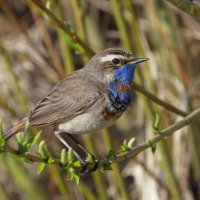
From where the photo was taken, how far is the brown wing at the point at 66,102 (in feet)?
11.5

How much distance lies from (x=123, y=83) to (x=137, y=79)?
0.75 metres

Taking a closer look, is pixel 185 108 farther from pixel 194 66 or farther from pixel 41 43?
pixel 41 43

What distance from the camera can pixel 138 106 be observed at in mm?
5668

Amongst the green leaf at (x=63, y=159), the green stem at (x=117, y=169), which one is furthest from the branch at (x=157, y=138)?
the green stem at (x=117, y=169)

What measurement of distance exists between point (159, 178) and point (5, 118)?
1.80m

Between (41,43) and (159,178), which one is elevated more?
(41,43)

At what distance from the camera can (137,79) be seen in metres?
4.24

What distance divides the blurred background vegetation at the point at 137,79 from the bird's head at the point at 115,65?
16cm

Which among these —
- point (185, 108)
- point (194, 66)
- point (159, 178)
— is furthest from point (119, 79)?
point (194, 66)

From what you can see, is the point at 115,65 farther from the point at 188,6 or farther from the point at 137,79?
the point at 188,6

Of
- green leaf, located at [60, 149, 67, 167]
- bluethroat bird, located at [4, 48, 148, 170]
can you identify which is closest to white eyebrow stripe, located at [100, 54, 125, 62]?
bluethroat bird, located at [4, 48, 148, 170]

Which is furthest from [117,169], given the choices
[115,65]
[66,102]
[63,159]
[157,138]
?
[63,159]

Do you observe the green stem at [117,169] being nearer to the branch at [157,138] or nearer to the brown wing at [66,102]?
the brown wing at [66,102]

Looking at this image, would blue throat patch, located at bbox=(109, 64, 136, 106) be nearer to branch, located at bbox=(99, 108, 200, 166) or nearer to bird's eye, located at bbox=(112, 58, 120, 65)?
bird's eye, located at bbox=(112, 58, 120, 65)
